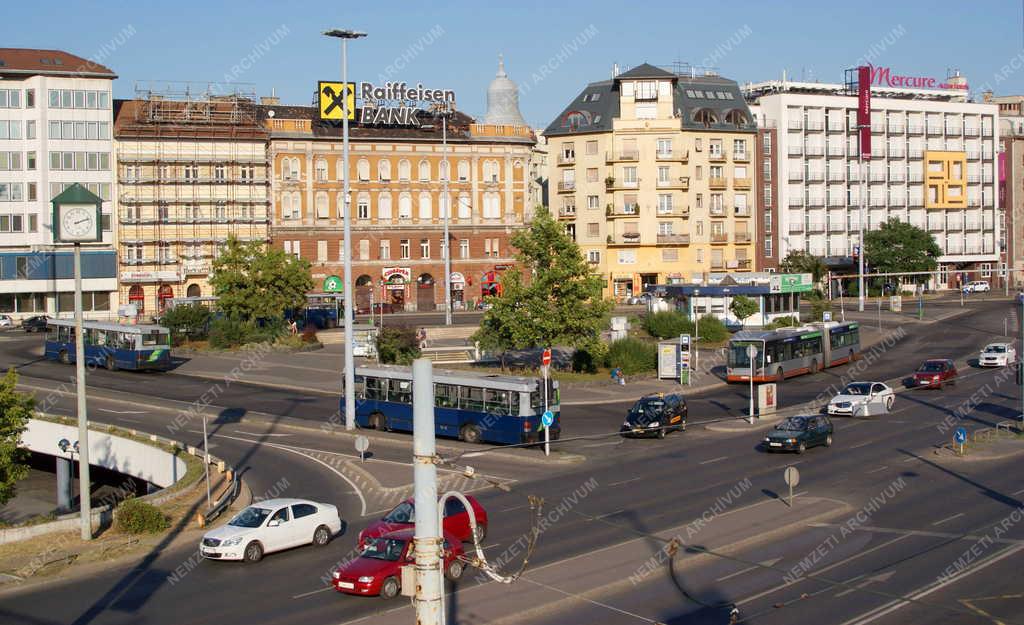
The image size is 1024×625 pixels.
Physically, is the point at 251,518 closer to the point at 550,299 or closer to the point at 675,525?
the point at 675,525

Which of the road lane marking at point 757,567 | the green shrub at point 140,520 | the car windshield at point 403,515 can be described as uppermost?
the car windshield at point 403,515

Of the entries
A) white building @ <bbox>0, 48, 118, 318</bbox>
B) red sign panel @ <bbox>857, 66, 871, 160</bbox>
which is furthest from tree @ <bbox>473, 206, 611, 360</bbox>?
red sign panel @ <bbox>857, 66, 871, 160</bbox>

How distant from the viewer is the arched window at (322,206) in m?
102

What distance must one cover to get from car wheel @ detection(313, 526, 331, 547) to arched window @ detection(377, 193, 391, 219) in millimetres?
78359

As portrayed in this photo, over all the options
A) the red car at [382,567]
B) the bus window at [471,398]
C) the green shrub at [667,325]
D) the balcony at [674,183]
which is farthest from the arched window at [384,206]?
the red car at [382,567]

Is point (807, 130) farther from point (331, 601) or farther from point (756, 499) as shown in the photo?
point (331, 601)

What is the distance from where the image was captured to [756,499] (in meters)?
31.2

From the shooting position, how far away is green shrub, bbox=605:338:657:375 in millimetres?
62688

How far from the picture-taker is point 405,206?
104875mm

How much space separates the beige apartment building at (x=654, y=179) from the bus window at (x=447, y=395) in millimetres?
66772

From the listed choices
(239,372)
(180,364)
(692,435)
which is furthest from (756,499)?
(180,364)

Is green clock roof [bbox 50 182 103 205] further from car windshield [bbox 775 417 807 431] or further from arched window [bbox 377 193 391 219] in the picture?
arched window [bbox 377 193 391 219]

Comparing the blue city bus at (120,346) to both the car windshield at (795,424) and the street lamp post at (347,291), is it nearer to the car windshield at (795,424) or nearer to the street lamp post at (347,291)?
the street lamp post at (347,291)

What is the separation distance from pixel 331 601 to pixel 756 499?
45.7ft
